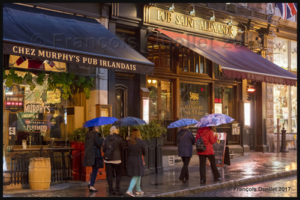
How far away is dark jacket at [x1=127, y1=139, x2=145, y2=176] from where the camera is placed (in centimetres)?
1163

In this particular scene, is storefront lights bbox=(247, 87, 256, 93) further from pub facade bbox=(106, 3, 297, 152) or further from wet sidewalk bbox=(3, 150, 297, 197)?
wet sidewalk bbox=(3, 150, 297, 197)

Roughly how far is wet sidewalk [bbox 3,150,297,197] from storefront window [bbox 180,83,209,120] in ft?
7.29

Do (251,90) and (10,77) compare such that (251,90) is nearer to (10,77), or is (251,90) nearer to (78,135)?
(78,135)

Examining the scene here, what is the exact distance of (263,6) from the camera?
78.2 feet

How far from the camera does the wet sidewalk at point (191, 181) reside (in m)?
12.3

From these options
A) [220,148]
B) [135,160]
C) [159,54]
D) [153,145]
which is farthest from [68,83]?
[220,148]

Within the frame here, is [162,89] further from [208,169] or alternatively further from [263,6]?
[263,6]

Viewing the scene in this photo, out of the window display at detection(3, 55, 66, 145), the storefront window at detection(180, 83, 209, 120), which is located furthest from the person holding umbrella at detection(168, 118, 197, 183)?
the storefront window at detection(180, 83, 209, 120)

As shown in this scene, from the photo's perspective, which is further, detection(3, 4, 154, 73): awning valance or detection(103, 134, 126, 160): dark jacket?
detection(3, 4, 154, 73): awning valance

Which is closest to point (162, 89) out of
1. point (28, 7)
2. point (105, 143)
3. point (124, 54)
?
point (124, 54)

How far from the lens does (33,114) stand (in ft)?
49.6

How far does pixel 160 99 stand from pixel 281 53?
884cm

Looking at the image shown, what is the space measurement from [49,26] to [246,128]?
39.0ft

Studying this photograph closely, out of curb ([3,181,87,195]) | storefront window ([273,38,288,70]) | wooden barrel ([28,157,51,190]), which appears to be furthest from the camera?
storefront window ([273,38,288,70])
